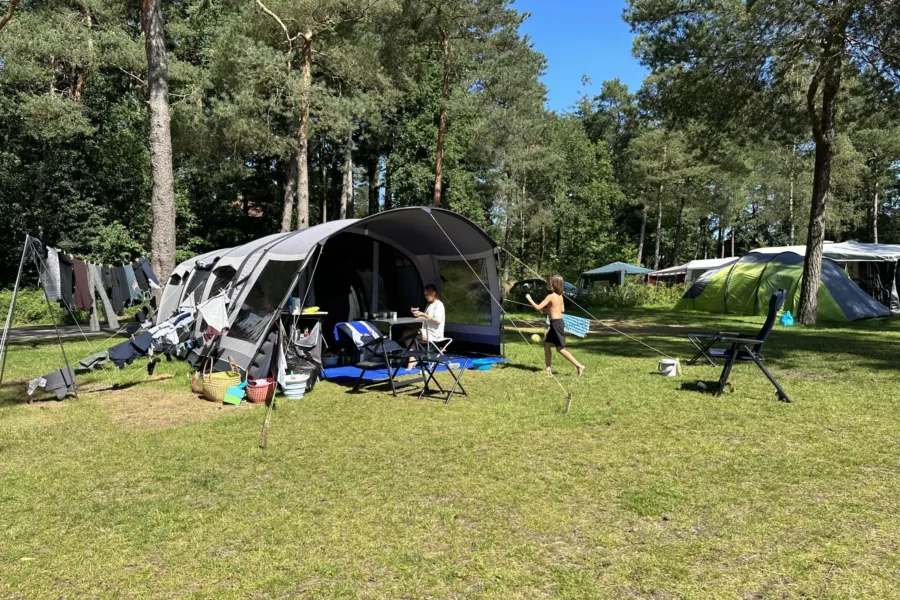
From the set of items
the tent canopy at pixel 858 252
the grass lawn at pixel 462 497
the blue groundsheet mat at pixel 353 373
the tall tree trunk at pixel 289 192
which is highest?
the tall tree trunk at pixel 289 192

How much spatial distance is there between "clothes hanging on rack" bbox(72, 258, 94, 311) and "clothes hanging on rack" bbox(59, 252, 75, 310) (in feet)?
0.48

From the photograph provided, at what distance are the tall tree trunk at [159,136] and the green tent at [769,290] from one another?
41.4 ft

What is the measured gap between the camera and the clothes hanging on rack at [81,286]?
812 cm

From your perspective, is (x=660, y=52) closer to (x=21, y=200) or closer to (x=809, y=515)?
(x=809, y=515)

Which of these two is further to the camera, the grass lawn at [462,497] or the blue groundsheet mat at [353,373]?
the blue groundsheet mat at [353,373]

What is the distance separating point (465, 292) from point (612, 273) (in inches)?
577

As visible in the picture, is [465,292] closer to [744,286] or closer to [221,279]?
[221,279]

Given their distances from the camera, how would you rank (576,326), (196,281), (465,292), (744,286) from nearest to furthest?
(576,326) → (465,292) → (196,281) → (744,286)

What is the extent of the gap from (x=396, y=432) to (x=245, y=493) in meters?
1.41

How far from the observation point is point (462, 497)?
10.2 ft

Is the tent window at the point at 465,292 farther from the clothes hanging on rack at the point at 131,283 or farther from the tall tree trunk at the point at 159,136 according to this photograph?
the clothes hanging on rack at the point at 131,283

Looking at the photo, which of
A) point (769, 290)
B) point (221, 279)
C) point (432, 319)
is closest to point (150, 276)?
point (221, 279)

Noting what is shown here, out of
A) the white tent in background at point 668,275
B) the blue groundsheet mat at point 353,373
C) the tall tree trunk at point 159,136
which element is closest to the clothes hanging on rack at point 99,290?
the tall tree trunk at point 159,136

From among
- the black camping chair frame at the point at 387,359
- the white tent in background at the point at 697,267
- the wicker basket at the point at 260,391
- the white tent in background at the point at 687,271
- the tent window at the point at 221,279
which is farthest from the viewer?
the white tent in background at the point at 687,271
